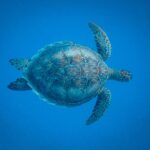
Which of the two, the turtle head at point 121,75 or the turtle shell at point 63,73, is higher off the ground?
the turtle head at point 121,75

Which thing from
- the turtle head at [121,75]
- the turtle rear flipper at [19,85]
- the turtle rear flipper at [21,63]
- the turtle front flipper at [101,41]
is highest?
the turtle front flipper at [101,41]

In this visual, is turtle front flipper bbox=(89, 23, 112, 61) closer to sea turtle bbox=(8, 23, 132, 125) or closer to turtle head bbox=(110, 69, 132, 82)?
turtle head bbox=(110, 69, 132, 82)

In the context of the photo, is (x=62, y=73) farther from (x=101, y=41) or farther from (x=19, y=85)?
(x=101, y=41)

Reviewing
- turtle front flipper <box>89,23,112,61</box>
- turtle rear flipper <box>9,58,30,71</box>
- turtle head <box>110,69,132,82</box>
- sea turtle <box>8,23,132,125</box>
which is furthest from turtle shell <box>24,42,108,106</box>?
turtle head <box>110,69,132,82</box>

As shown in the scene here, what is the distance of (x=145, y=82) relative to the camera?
9.41 meters

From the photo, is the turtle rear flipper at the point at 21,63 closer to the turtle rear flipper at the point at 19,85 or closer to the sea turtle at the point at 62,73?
the sea turtle at the point at 62,73

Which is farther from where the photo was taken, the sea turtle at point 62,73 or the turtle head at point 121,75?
the turtle head at point 121,75

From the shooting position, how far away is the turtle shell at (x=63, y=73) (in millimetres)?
5012

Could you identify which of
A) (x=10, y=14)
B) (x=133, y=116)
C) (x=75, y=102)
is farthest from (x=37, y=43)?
(x=133, y=116)

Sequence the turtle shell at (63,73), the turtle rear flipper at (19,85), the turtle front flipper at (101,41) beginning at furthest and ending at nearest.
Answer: the turtle front flipper at (101,41) < the turtle rear flipper at (19,85) < the turtle shell at (63,73)

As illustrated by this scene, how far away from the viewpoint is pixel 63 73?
5.00 metres

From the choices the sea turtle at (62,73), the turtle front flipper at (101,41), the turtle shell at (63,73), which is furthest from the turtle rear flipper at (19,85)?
the turtle front flipper at (101,41)

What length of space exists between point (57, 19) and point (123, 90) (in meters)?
2.71

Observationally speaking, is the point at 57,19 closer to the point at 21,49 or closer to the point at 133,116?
the point at 21,49
